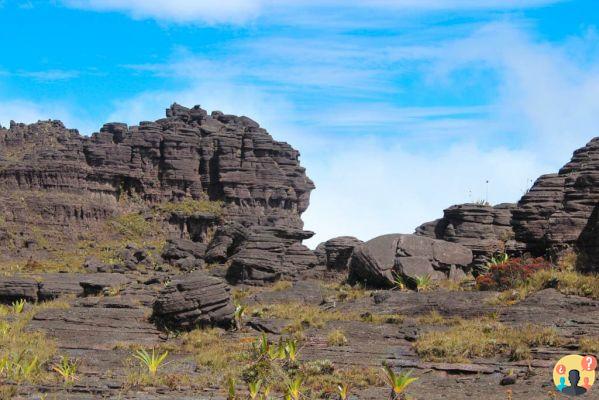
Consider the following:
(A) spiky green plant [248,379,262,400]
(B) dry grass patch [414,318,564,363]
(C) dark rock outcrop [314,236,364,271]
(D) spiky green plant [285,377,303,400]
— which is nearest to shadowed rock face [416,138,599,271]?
(C) dark rock outcrop [314,236,364,271]

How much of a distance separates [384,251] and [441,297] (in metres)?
6.75

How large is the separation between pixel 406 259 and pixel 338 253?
1178 centimetres

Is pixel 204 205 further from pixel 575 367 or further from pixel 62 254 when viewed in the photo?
pixel 575 367

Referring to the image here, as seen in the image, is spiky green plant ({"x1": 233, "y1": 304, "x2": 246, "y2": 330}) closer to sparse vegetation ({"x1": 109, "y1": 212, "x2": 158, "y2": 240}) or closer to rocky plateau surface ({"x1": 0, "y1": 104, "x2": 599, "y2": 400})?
rocky plateau surface ({"x1": 0, "y1": 104, "x2": 599, "y2": 400})

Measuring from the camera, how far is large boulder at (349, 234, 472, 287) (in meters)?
35.3

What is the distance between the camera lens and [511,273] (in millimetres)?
31438

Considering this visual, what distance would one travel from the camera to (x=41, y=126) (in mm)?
105812

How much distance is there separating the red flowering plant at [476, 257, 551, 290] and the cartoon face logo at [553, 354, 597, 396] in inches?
600

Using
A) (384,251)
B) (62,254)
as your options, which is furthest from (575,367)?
(62,254)

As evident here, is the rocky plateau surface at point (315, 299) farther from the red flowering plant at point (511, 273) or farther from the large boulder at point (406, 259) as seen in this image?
the red flowering plant at point (511, 273)

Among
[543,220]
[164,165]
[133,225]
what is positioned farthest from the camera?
[164,165]

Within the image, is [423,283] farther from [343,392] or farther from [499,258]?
[343,392]

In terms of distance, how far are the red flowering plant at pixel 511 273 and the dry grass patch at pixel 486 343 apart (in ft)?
23.2

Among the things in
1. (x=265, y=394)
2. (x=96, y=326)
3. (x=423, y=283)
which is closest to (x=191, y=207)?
(x=423, y=283)
